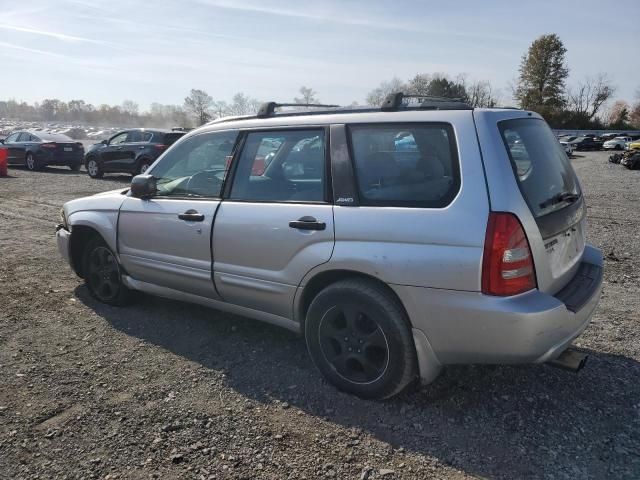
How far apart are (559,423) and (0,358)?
380cm

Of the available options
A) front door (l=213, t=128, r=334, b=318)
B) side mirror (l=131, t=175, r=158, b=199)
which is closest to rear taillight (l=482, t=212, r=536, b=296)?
front door (l=213, t=128, r=334, b=318)

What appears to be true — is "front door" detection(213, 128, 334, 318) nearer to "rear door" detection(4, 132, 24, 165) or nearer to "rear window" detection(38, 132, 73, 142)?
"rear window" detection(38, 132, 73, 142)

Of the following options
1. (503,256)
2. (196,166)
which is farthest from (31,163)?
(503,256)

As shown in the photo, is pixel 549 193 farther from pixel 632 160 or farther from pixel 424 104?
pixel 632 160

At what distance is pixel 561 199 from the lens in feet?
10.3

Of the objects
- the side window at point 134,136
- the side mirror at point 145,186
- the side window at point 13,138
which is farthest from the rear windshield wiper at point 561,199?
the side window at point 13,138

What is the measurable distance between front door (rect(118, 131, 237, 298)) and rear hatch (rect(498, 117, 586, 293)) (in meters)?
2.04

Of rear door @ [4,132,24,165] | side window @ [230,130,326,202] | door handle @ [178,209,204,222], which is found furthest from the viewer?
rear door @ [4,132,24,165]

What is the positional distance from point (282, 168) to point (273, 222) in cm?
44

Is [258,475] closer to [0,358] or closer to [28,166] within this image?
[0,358]

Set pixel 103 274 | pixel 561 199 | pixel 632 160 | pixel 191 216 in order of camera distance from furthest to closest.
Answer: pixel 632 160 < pixel 103 274 < pixel 191 216 < pixel 561 199

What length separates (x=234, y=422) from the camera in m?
2.98

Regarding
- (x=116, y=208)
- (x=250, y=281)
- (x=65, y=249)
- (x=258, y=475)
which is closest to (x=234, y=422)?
(x=258, y=475)

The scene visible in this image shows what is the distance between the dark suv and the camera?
52.2 ft
